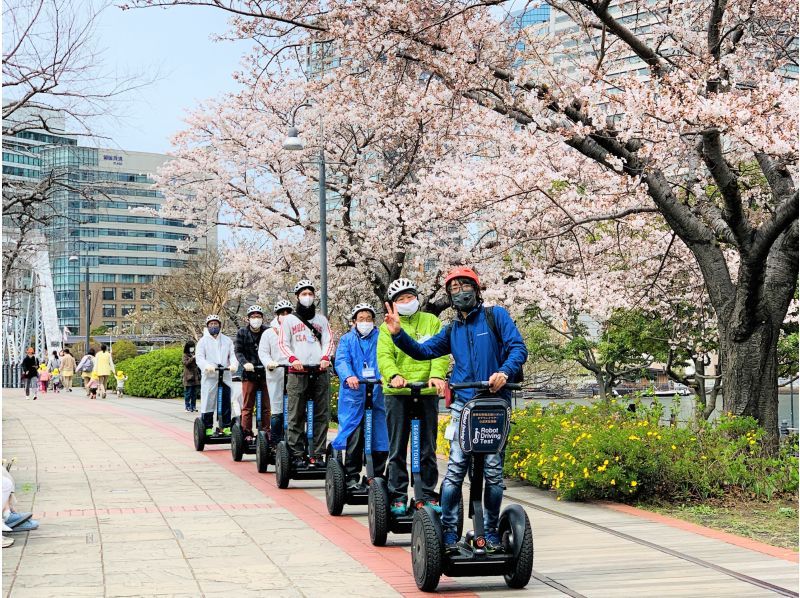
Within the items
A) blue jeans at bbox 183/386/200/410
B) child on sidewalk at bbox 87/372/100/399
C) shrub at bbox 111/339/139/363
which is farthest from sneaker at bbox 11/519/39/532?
shrub at bbox 111/339/139/363

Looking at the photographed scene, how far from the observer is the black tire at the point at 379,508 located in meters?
8.03

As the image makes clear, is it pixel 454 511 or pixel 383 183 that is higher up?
pixel 383 183

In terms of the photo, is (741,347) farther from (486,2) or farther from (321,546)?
(321,546)

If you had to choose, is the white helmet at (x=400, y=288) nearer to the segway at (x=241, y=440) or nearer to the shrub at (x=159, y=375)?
the segway at (x=241, y=440)

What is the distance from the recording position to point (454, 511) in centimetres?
693

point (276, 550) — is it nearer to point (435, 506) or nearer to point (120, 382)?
point (435, 506)

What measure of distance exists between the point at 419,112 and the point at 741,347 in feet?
17.2

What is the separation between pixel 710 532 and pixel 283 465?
4.53m

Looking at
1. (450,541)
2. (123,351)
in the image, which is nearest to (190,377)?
(450,541)

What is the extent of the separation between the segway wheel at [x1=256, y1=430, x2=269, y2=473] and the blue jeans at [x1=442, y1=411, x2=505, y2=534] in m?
6.44

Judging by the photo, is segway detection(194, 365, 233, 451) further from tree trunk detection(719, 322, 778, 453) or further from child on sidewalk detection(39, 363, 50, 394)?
child on sidewalk detection(39, 363, 50, 394)

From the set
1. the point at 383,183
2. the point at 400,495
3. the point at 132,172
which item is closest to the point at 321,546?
the point at 400,495

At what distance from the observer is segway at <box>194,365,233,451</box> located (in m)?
16.0

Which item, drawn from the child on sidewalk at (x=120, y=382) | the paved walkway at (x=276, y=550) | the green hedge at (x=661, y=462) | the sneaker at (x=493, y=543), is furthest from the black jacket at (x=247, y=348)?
the child on sidewalk at (x=120, y=382)
